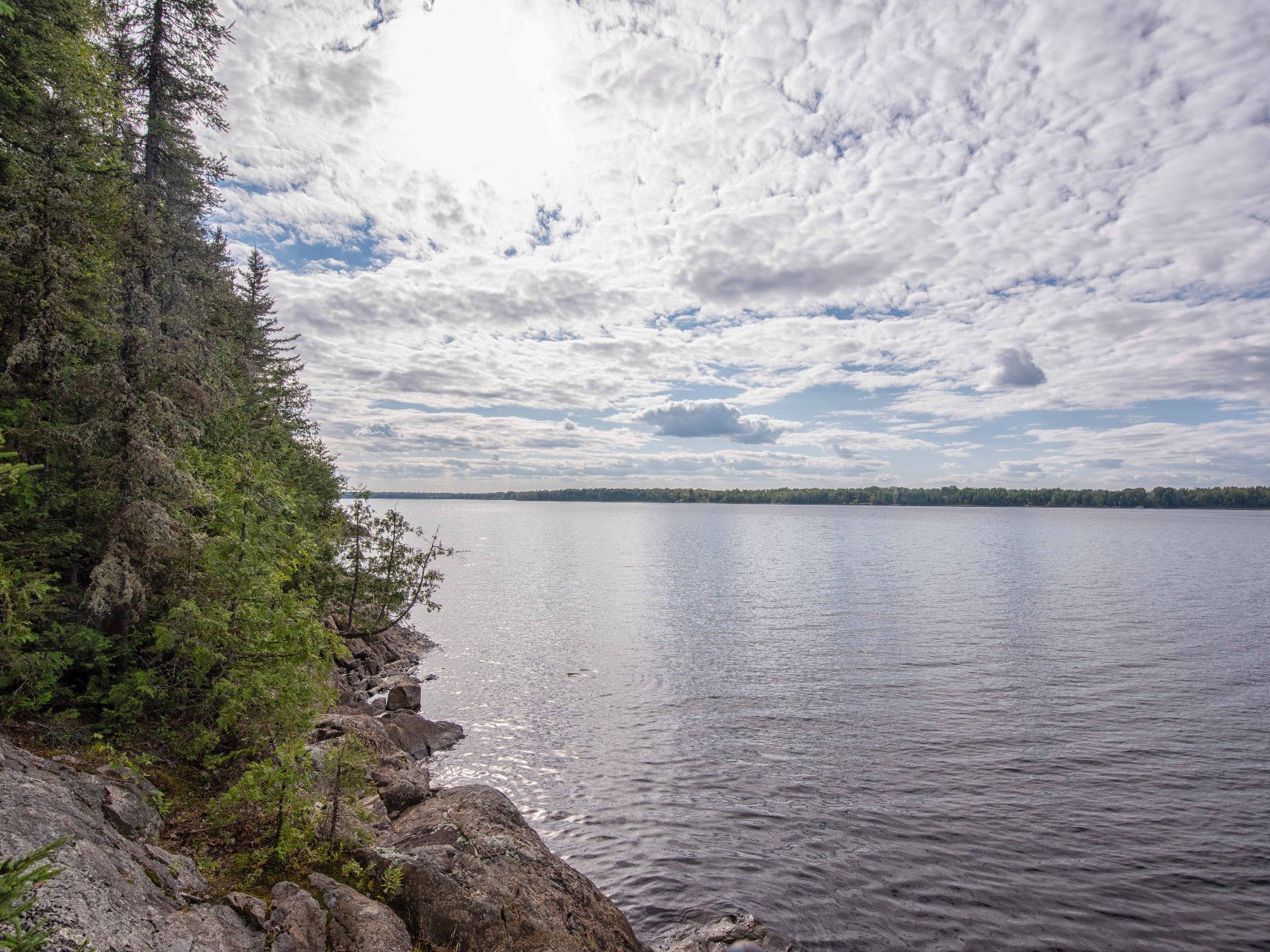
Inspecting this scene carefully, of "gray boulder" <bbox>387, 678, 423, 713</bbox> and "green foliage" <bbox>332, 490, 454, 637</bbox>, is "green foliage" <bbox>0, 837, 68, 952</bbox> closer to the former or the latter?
"green foliage" <bbox>332, 490, 454, 637</bbox>

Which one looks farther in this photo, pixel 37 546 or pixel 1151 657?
pixel 1151 657

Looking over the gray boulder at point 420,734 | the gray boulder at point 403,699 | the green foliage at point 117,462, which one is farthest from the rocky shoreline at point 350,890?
the gray boulder at point 403,699

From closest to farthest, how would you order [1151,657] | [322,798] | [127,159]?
[322,798] < [127,159] < [1151,657]

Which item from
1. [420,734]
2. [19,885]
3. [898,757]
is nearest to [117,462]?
[19,885]

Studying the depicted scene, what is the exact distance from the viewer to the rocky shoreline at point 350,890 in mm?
6578

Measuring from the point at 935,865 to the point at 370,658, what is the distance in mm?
26699

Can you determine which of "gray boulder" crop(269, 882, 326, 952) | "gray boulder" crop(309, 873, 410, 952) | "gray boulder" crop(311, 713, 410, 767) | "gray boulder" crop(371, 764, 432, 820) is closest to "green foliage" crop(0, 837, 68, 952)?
"gray boulder" crop(269, 882, 326, 952)

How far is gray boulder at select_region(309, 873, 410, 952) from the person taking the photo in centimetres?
859

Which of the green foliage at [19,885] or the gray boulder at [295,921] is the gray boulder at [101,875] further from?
the green foliage at [19,885]

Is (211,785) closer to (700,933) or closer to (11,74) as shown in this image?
(700,933)

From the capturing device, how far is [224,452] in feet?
66.3

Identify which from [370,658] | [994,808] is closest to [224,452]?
[370,658]

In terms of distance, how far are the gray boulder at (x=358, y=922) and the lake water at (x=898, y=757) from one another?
5740mm

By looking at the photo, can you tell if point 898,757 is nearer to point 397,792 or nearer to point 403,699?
point 397,792
